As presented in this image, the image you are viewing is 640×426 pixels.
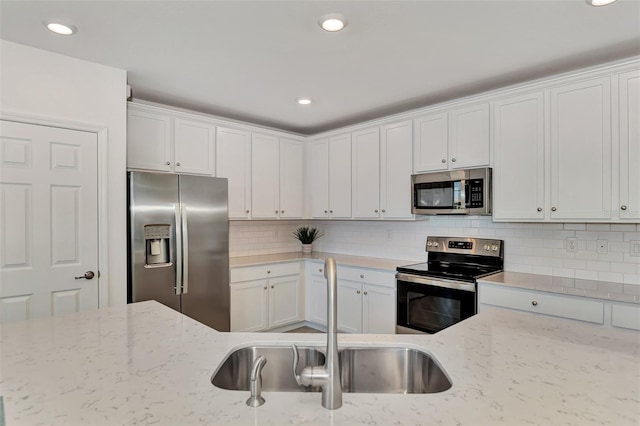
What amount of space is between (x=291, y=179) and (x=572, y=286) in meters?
2.99

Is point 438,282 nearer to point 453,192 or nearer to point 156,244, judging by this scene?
point 453,192

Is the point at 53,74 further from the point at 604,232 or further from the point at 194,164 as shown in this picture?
the point at 604,232

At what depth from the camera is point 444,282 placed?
3.04 metres

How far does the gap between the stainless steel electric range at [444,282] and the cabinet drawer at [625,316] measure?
2.76 feet

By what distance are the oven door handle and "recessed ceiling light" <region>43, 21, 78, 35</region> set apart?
2989 millimetres

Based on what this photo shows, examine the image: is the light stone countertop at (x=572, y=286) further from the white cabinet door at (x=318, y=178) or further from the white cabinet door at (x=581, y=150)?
the white cabinet door at (x=318, y=178)

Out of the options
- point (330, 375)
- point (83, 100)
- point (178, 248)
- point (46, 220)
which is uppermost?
point (83, 100)

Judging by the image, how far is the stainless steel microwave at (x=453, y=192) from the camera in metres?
3.09

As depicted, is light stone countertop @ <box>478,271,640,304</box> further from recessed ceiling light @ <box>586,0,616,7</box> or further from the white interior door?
the white interior door

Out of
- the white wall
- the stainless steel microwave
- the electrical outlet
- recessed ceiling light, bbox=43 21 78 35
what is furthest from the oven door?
recessed ceiling light, bbox=43 21 78 35

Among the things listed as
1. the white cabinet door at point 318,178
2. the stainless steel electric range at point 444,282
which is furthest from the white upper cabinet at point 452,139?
the white cabinet door at point 318,178

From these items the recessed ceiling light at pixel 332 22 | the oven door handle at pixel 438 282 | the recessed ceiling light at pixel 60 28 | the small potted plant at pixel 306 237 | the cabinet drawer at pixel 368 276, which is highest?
the recessed ceiling light at pixel 60 28

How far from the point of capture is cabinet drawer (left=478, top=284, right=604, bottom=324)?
239 centimetres

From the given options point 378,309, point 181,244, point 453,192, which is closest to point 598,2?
point 453,192
